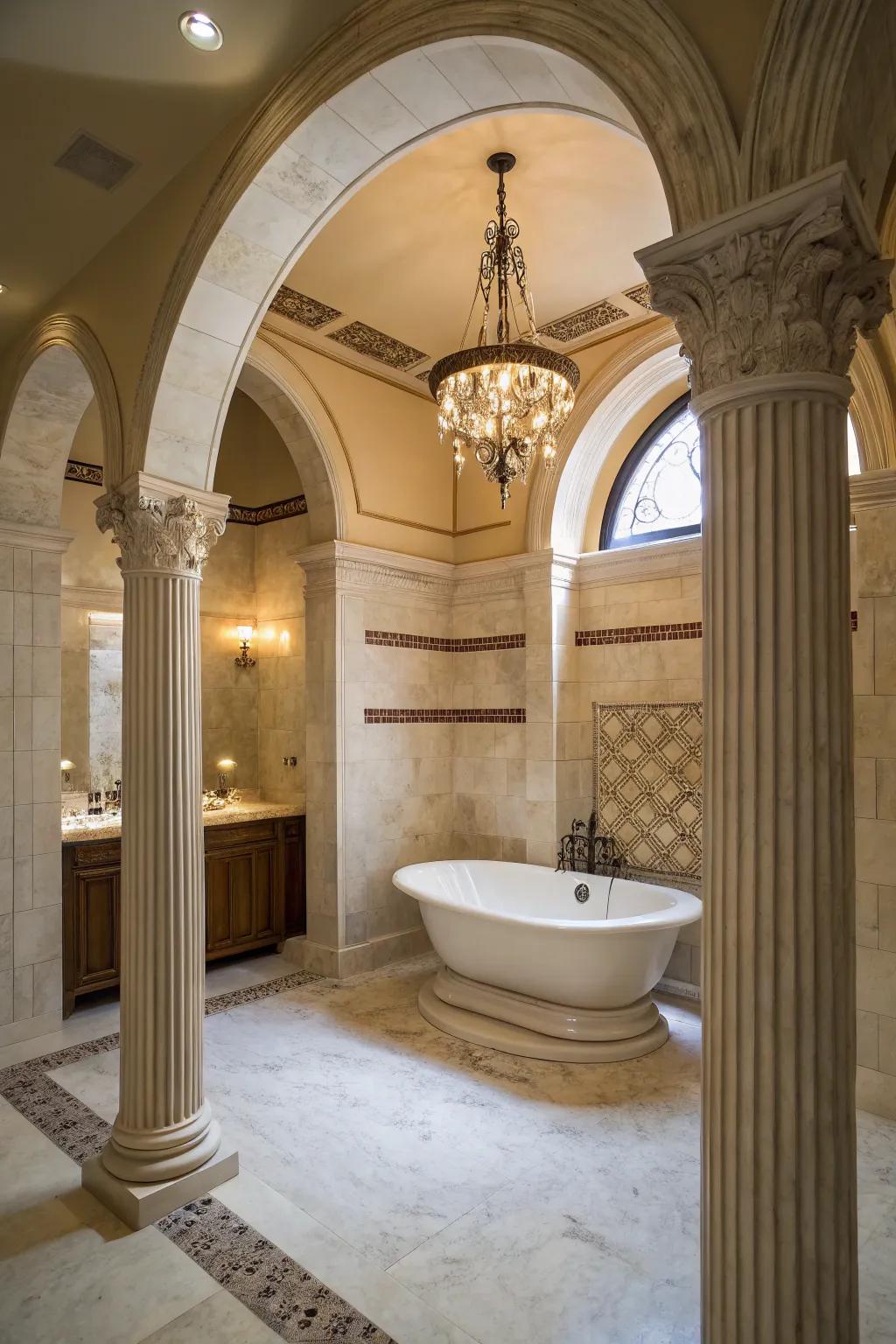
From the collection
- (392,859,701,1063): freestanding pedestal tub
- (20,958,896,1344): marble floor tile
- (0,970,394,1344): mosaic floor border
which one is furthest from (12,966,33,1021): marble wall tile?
(392,859,701,1063): freestanding pedestal tub

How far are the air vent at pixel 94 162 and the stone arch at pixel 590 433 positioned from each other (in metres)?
3.00

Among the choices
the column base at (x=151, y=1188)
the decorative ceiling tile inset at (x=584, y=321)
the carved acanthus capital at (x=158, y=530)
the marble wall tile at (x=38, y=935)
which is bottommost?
the column base at (x=151, y=1188)

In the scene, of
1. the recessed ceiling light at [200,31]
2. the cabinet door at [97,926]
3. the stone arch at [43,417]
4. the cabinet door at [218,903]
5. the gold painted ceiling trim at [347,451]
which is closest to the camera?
the recessed ceiling light at [200,31]

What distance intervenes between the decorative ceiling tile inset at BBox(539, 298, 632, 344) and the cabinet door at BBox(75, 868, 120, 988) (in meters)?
4.26

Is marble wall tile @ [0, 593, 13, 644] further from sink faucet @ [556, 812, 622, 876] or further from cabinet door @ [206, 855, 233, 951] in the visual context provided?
sink faucet @ [556, 812, 622, 876]

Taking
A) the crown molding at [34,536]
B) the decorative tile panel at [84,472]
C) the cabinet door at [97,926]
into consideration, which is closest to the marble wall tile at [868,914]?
the cabinet door at [97,926]

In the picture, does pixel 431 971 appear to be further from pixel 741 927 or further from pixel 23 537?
pixel 741 927

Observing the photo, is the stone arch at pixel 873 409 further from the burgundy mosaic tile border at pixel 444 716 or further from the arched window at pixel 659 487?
the burgundy mosaic tile border at pixel 444 716

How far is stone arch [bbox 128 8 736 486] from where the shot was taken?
5.44 feet

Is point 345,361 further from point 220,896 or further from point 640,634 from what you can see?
point 220,896

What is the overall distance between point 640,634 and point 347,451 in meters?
2.27

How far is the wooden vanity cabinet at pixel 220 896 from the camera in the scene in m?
4.56

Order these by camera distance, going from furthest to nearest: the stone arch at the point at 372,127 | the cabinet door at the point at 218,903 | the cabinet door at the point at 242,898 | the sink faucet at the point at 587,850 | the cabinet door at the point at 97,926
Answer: the cabinet door at the point at 242,898 < the cabinet door at the point at 218,903 < the sink faucet at the point at 587,850 < the cabinet door at the point at 97,926 < the stone arch at the point at 372,127

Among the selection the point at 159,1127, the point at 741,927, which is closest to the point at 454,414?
the point at 741,927
